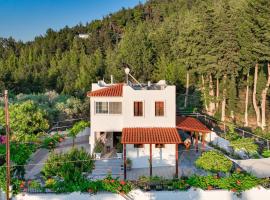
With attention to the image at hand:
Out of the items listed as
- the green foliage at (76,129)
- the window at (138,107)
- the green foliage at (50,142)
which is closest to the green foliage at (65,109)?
the green foliage at (76,129)

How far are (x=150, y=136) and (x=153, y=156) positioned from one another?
1.98 meters

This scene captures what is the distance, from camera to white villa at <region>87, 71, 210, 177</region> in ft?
74.3

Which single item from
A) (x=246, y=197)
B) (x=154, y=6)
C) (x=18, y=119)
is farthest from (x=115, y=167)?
(x=154, y=6)

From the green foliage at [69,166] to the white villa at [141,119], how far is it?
3.38 meters

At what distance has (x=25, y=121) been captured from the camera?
27875 mm

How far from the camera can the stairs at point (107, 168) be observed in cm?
2078

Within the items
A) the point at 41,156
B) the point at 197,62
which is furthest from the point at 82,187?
the point at 197,62

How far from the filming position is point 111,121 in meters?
24.1

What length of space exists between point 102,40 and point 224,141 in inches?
2157

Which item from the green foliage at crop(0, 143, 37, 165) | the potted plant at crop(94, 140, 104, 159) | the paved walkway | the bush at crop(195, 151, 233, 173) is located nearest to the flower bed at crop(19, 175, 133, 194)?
the green foliage at crop(0, 143, 37, 165)

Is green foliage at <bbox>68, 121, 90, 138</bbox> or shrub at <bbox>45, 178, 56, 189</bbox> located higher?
green foliage at <bbox>68, 121, 90, 138</bbox>

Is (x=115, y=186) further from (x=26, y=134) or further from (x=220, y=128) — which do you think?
(x=220, y=128)

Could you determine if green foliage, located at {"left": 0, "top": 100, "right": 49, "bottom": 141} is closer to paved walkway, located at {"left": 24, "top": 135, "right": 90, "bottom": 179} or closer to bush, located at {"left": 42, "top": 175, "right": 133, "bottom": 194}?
paved walkway, located at {"left": 24, "top": 135, "right": 90, "bottom": 179}

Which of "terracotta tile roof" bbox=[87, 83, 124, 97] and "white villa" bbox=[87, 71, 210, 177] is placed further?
"terracotta tile roof" bbox=[87, 83, 124, 97]
